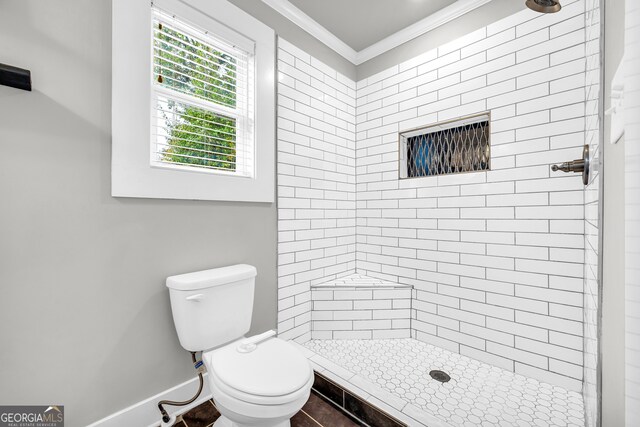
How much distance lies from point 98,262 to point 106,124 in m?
0.66

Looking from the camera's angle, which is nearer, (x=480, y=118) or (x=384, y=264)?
(x=480, y=118)

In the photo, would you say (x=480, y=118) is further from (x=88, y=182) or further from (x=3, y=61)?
(x=3, y=61)

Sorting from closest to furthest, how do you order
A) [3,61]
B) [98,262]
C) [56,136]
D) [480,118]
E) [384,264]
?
1. [3,61]
2. [56,136]
3. [98,262]
4. [480,118]
5. [384,264]

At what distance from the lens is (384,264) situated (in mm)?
2564

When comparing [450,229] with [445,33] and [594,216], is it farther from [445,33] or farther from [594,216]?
[445,33]

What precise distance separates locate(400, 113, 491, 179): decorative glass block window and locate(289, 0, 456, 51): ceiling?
89 cm

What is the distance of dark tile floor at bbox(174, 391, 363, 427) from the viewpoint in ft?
4.88

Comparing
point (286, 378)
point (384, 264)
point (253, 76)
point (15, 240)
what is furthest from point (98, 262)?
point (384, 264)

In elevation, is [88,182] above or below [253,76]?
below

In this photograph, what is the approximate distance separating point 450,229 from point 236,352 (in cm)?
173

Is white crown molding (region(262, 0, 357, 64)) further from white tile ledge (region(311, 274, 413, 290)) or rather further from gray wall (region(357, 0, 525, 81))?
white tile ledge (region(311, 274, 413, 290))

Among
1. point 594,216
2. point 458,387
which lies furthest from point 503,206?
point 458,387

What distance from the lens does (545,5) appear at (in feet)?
3.25

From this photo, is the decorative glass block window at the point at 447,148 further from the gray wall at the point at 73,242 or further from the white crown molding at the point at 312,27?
Result: the gray wall at the point at 73,242
